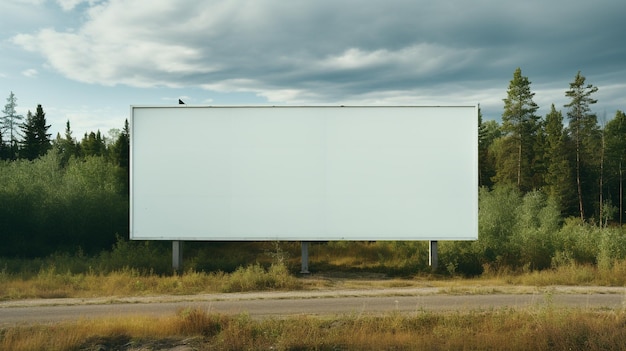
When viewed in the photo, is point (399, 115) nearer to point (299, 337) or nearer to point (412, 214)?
point (412, 214)

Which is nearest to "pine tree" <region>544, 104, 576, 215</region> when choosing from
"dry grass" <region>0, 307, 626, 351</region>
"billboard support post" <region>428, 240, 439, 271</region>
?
"billboard support post" <region>428, 240, 439, 271</region>

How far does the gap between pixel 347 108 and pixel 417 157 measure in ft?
11.8

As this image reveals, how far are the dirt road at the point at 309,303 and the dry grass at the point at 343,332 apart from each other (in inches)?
51.3

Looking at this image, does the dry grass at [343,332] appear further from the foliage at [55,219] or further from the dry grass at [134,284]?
the foliage at [55,219]

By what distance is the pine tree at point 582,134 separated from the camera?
47.4 m

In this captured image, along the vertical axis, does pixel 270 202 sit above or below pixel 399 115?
below

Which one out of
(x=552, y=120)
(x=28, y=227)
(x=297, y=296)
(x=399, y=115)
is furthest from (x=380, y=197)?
(x=552, y=120)

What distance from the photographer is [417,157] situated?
68.1ft

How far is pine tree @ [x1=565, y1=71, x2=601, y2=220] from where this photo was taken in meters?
47.4

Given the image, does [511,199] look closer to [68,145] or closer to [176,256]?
[176,256]

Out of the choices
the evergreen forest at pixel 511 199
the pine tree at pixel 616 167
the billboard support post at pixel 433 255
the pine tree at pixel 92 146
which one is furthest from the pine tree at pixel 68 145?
the pine tree at pixel 616 167

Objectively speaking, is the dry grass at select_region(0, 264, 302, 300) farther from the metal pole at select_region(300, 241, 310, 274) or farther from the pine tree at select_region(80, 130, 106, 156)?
the pine tree at select_region(80, 130, 106, 156)

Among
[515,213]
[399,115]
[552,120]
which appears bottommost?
[515,213]

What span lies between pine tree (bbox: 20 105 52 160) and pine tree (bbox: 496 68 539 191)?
53.4m
